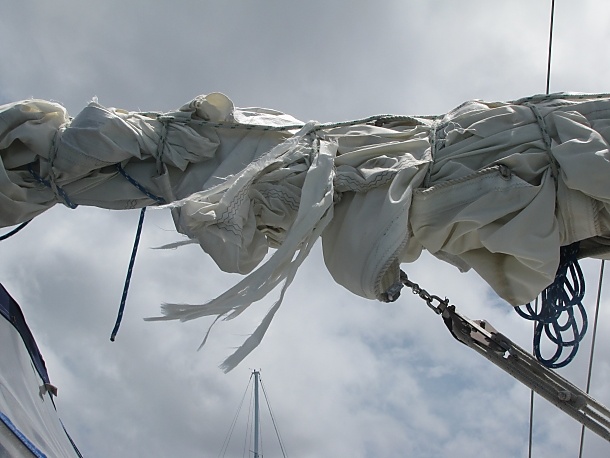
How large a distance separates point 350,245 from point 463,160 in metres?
0.59

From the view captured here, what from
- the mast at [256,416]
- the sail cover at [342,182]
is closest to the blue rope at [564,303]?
the sail cover at [342,182]

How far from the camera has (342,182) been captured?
3744 mm

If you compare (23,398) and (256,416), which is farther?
(256,416)

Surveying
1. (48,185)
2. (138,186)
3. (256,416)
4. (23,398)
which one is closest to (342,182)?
(138,186)

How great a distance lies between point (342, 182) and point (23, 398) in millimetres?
1842

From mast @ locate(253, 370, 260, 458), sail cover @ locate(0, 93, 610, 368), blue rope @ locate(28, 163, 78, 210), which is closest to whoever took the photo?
sail cover @ locate(0, 93, 610, 368)

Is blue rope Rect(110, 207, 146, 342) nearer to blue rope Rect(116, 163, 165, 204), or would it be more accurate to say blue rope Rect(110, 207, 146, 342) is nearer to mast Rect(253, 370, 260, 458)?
blue rope Rect(116, 163, 165, 204)

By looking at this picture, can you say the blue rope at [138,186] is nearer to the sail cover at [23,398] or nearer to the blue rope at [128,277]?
the blue rope at [128,277]

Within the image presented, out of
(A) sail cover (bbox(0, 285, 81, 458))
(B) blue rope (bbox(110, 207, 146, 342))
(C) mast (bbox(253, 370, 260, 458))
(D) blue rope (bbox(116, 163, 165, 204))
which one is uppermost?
(C) mast (bbox(253, 370, 260, 458))

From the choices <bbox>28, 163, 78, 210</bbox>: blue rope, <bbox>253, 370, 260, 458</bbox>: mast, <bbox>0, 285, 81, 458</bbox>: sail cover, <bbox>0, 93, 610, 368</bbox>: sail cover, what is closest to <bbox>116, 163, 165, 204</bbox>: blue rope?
<bbox>0, 93, 610, 368</bbox>: sail cover

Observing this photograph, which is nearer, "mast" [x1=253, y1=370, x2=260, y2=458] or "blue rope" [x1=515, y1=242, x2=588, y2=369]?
"blue rope" [x1=515, y1=242, x2=588, y2=369]

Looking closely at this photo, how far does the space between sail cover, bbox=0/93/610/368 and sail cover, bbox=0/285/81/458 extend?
670 millimetres

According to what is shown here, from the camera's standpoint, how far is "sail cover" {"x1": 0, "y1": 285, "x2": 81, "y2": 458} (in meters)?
3.71

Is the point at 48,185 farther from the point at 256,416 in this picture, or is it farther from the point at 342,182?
the point at 256,416
